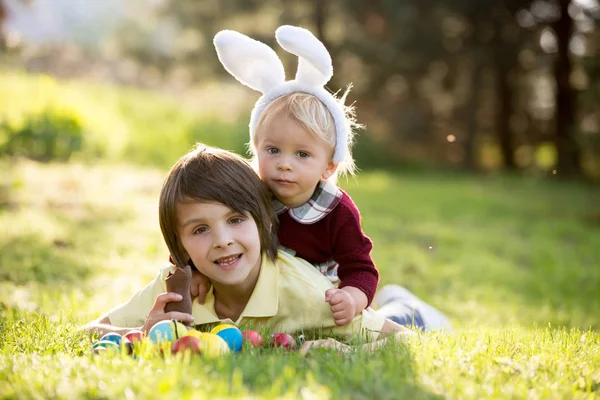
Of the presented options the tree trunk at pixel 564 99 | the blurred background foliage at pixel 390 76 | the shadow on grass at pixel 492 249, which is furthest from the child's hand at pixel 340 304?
the tree trunk at pixel 564 99

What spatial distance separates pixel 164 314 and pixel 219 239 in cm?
44

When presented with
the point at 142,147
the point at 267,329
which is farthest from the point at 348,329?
the point at 142,147

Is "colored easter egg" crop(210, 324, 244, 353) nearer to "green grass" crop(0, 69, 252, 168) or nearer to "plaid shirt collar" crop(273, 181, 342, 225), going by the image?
"plaid shirt collar" crop(273, 181, 342, 225)

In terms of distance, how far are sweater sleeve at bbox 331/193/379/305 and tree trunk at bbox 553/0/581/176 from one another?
16.2 metres

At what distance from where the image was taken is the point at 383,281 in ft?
20.7

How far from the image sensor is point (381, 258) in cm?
741

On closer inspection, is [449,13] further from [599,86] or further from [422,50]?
[599,86]

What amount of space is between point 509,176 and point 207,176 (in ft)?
56.0

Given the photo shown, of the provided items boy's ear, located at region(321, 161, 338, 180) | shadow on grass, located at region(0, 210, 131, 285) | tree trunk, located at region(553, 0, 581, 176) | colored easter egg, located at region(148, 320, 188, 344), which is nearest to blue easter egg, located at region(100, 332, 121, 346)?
colored easter egg, located at region(148, 320, 188, 344)

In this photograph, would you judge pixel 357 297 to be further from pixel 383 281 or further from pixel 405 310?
pixel 383 281

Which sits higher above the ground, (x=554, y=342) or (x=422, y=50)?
(x=422, y=50)

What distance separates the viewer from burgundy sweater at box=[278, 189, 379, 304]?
3.29 m

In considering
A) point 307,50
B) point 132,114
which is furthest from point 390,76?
point 307,50

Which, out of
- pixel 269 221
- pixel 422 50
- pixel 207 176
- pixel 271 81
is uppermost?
pixel 422 50
